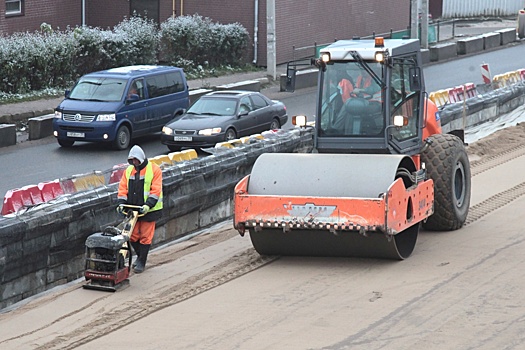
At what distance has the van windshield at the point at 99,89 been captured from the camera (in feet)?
87.6

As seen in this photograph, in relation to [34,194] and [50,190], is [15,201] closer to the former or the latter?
[34,194]

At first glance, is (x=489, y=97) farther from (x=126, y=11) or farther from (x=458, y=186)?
(x=126, y=11)

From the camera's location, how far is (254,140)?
65.0 feet

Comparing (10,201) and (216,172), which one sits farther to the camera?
(216,172)

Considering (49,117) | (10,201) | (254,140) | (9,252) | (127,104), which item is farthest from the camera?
(49,117)

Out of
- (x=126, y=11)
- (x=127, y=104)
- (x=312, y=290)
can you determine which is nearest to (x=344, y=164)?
(x=312, y=290)

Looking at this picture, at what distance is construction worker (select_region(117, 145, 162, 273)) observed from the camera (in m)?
13.2

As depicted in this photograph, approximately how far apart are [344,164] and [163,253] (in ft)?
9.69

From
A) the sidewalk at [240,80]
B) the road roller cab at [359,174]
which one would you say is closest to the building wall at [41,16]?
the sidewalk at [240,80]

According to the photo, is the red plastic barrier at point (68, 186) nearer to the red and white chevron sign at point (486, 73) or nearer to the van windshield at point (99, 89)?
the van windshield at point (99, 89)

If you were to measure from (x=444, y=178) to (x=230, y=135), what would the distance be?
37.2 feet

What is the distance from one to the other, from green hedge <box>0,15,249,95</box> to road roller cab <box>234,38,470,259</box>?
19874mm

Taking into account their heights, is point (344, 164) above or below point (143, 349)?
above

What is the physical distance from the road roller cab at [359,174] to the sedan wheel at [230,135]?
10.8 m
